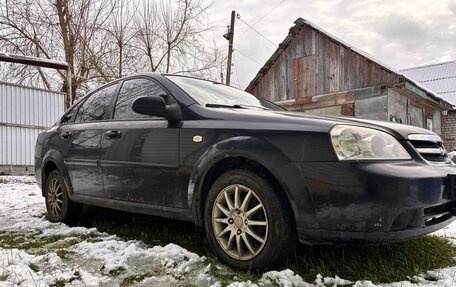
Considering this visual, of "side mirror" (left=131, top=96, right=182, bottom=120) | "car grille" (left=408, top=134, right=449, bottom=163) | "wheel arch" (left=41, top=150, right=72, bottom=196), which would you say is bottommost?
"wheel arch" (left=41, top=150, right=72, bottom=196)

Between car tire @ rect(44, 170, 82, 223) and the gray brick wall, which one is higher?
the gray brick wall

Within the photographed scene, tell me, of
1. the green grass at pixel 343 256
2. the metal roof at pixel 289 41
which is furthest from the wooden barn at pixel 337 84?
the green grass at pixel 343 256

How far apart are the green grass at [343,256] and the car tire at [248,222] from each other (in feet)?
0.39

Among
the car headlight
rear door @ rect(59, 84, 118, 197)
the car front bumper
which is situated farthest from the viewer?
rear door @ rect(59, 84, 118, 197)

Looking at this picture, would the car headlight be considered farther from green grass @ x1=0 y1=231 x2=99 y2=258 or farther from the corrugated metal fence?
the corrugated metal fence

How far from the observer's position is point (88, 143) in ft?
12.5

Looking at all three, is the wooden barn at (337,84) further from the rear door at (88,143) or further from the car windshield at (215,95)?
the rear door at (88,143)

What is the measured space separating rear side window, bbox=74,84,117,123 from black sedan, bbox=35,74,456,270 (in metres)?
0.38

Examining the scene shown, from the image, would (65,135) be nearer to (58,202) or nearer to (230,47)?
(58,202)

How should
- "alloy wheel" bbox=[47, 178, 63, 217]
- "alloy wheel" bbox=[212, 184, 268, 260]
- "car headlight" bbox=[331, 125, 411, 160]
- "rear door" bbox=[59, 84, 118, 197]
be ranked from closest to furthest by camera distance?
"car headlight" bbox=[331, 125, 411, 160] < "alloy wheel" bbox=[212, 184, 268, 260] < "rear door" bbox=[59, 84, 118, 197] < "alloy wheel" bbox=[47, 178, 63, 217]

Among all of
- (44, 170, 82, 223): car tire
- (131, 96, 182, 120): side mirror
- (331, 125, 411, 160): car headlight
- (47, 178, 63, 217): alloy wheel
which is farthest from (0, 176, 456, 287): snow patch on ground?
(131, 96, 182, 120): side mirror

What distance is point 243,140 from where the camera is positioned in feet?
8.25

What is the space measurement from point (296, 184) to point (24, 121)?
1175 cm

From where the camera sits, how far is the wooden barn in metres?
12.1
